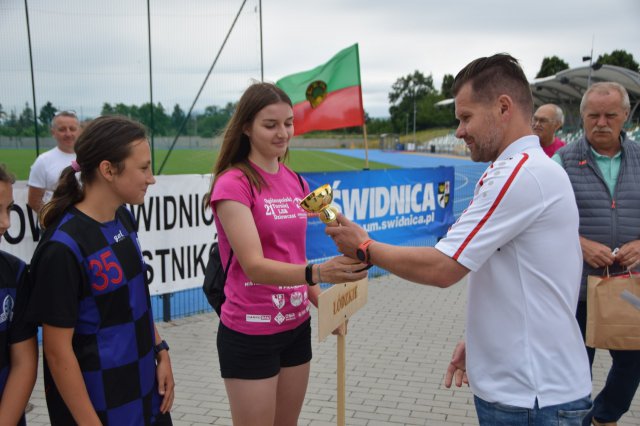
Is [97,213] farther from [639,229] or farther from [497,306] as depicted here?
[639,229]

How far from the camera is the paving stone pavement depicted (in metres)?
4.32

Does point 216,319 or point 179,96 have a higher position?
point 179,96

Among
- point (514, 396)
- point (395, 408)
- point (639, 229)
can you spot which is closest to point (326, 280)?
point (514, 396)

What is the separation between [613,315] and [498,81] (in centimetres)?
193

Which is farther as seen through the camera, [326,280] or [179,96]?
[179,96]

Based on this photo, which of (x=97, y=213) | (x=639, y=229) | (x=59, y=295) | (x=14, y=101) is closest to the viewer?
(x=59, y=295)

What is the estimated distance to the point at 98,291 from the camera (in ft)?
6.37

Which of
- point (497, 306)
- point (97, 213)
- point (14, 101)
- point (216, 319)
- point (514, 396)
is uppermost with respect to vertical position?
point (14, 101)

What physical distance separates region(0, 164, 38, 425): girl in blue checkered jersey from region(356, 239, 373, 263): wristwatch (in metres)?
1.14

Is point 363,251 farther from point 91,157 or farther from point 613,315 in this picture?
point 613,315

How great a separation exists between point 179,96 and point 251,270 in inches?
250

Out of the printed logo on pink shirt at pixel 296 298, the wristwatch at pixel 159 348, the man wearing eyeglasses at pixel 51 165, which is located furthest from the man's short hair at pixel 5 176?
the man wearing eyeglasses at pixel 51 165

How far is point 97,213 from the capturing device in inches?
81.4

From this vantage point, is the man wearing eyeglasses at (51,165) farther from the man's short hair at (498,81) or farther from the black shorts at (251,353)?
the man's short hair at (498,81)
